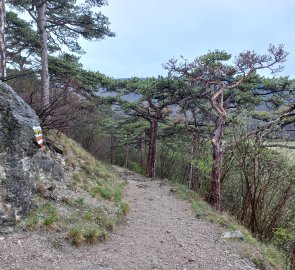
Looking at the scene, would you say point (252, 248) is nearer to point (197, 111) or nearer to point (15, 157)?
point (15, 157)

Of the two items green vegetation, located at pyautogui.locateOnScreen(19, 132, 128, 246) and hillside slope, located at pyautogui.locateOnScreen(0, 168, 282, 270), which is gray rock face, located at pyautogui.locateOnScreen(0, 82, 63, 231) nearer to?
green vegetation, located at pyautogui.locateOnScreen(19, 132, 128, 246)

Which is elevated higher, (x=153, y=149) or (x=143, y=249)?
(x=153, y=149)

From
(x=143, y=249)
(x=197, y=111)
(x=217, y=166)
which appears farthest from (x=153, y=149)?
(x=143, y=249)

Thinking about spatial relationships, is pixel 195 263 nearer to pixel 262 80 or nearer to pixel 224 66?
pixel 224 66

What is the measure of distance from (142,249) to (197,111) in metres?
9.40

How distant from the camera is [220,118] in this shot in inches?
A: 348

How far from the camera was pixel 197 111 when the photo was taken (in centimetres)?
1355

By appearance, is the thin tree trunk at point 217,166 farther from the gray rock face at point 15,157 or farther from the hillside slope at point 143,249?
the gray rock face at point 15,157

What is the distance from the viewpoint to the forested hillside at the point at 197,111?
758 cm

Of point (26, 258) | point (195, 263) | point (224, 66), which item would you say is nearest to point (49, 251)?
point (26, 258)

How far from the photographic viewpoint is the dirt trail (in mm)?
3875

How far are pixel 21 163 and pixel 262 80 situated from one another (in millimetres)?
9652

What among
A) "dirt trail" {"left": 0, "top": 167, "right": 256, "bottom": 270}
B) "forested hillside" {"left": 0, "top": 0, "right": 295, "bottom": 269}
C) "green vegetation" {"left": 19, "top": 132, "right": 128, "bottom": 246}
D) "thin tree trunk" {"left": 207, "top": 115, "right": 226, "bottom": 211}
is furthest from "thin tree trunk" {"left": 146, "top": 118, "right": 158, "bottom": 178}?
"dirt trail" {"left": 0, "top": 167, "right": 256, "bottom": 270}

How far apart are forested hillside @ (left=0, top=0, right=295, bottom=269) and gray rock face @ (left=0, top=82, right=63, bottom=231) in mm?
744
